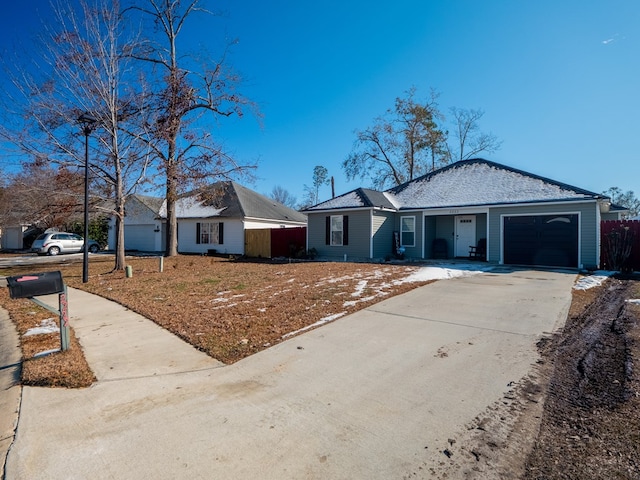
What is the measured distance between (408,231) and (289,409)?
1449 centimetres

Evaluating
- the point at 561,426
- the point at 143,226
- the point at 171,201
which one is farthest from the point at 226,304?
the point at 143,226

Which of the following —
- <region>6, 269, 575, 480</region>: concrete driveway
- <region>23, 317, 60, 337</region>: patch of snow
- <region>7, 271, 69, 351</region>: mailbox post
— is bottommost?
<region>6, 269, 575, 480</region>: concrete driveway

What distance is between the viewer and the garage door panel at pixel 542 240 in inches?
489

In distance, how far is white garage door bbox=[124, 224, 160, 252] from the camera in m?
25.3

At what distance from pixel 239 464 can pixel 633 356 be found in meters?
4.31

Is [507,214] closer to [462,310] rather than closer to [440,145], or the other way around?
[462,310]

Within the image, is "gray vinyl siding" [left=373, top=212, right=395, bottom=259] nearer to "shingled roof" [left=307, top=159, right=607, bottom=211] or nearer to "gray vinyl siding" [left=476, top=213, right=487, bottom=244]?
"shingled roof" [left=307, top=159, right=607, bottom=211]

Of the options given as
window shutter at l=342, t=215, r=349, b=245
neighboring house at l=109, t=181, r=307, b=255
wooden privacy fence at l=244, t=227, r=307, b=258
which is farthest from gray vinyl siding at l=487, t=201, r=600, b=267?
neighboring house at l=109, t=181, r=307, b=255

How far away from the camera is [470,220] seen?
1558 centimetres

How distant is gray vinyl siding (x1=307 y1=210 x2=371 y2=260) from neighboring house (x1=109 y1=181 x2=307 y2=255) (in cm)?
501

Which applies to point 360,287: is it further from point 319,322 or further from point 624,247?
point 624,247

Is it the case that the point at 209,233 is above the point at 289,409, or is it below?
above

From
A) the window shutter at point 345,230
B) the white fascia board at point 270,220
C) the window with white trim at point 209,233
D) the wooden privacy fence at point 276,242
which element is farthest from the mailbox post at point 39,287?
the window with white trim at point 209,233

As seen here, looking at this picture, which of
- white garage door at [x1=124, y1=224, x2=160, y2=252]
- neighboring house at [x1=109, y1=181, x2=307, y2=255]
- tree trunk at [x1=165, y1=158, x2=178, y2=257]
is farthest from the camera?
white garage door at [x1=124, y1=224, x2=160, y2=252]
